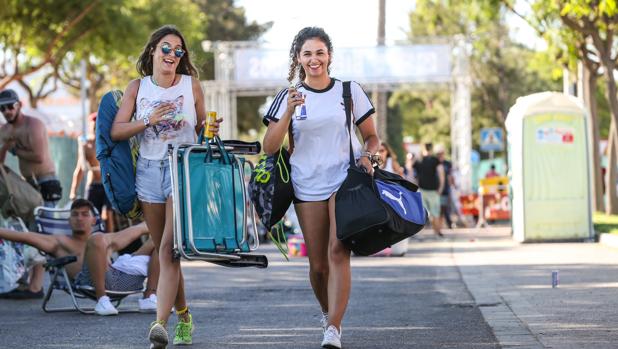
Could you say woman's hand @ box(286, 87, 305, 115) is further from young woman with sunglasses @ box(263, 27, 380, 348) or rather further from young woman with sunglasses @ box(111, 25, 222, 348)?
young woman with sunglasses @ box(111, 25, 222, 348)

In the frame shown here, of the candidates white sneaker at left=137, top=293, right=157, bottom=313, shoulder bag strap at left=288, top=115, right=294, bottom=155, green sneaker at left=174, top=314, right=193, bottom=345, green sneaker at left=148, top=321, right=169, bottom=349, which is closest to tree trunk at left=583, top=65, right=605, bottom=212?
white sneaker at left=137, top=293, right=157, bottom=313

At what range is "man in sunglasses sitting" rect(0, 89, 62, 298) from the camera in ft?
44.1

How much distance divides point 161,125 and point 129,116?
19cm

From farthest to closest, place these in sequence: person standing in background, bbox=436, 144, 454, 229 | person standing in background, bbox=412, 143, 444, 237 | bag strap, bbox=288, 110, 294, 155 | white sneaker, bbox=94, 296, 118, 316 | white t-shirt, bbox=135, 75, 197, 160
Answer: person standing in background, bbox=436, 144, 454, 229
person standing in background, bbox=412, 143, 444, 237
white sneaker, bbox=94, 296, 118, 316
white t-shirt, bbox=135, 75, 197, 160
bag strap, bbox=288, 110, 294, 155

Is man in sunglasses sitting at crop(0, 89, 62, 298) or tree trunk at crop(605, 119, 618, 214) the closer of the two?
man in sunglasses sitting at crop(0, 89, 62, 298)

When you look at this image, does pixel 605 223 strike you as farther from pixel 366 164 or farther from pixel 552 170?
pixel 366 164

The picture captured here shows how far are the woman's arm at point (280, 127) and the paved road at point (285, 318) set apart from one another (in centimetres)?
119

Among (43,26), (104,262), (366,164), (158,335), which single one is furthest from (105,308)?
(43,26)

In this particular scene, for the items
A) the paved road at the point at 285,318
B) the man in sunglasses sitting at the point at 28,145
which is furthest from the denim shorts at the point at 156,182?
the man in sunglasses sitting at the point at 28,145

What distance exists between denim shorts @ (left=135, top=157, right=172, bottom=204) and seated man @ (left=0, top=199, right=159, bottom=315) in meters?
2.84

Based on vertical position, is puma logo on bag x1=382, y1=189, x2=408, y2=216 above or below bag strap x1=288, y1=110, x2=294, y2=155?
below

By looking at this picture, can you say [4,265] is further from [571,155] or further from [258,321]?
[571,155]

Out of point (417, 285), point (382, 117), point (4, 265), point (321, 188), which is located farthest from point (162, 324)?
point (382, 117)

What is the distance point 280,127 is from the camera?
788 cm
